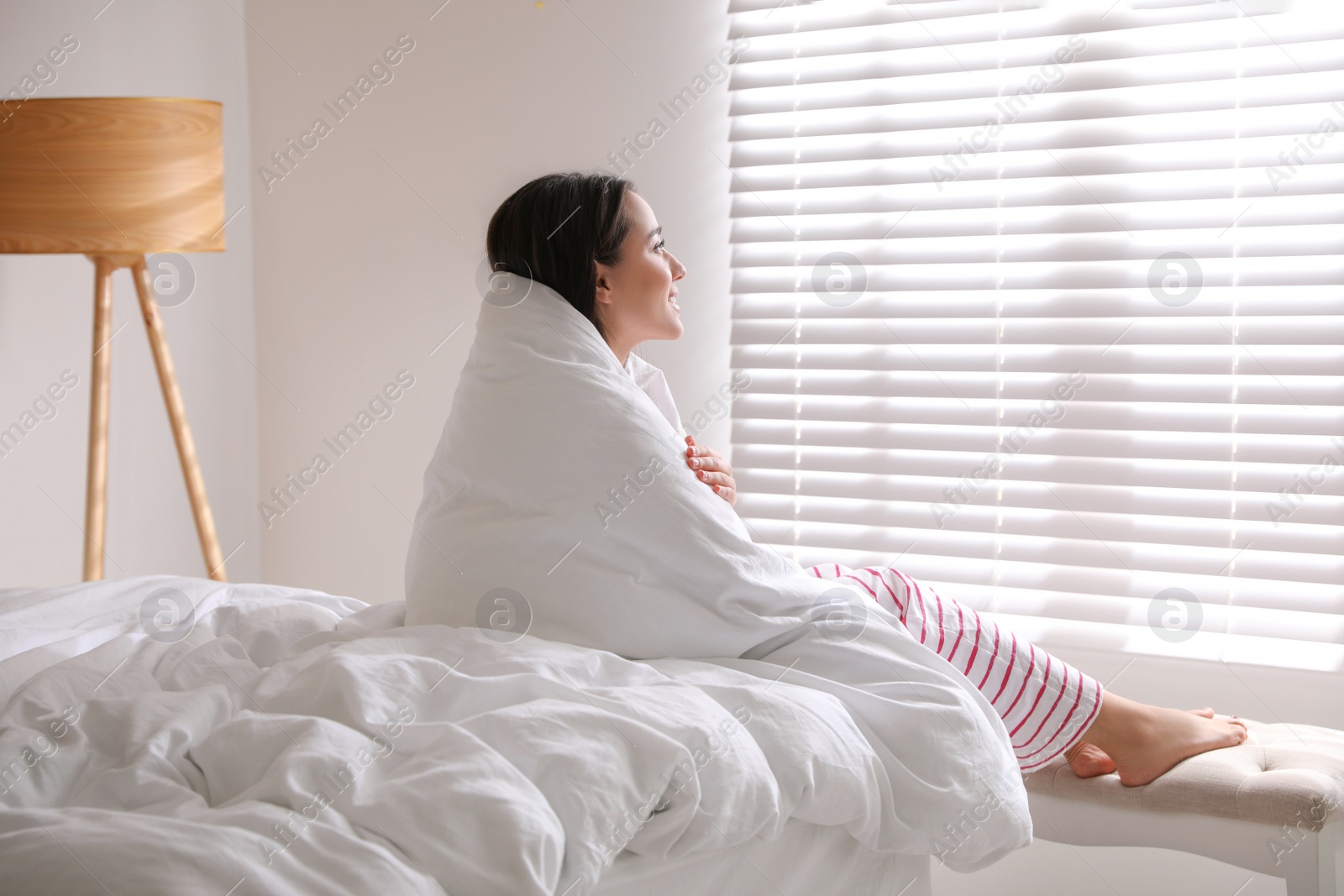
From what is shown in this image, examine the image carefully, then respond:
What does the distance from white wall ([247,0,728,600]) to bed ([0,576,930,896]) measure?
1460 millimetres

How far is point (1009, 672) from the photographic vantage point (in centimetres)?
138

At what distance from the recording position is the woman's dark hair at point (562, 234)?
4.99 ft

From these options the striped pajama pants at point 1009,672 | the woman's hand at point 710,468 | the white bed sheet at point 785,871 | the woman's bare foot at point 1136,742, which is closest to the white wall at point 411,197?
the woman's hand at point 710,468

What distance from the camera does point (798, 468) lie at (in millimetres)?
2365

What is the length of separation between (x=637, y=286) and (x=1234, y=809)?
41.9 inches

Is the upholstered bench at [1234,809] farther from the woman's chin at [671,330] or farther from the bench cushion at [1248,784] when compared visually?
the woman's chin at [671,330]

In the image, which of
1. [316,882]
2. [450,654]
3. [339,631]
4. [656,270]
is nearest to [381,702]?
[450,654]

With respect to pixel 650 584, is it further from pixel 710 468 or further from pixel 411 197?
pixel 411 197

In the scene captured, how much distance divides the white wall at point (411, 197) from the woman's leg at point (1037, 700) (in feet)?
3.70

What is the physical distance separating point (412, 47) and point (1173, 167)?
1784 millimetres

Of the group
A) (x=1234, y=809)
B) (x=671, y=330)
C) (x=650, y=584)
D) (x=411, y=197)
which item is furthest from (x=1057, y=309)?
(x=411, y=197)

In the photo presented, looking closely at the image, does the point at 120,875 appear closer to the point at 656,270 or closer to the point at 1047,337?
the point at 656,270

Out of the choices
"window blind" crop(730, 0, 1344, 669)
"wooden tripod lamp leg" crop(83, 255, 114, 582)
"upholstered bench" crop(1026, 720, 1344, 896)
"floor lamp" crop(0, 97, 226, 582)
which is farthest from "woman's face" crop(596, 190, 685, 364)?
"wooden tripod lamp leg" crop(83, 255, 114, 582)

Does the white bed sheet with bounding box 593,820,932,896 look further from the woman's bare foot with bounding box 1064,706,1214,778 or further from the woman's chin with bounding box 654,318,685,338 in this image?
the woman's chin with bounding box 654,318,685,338
